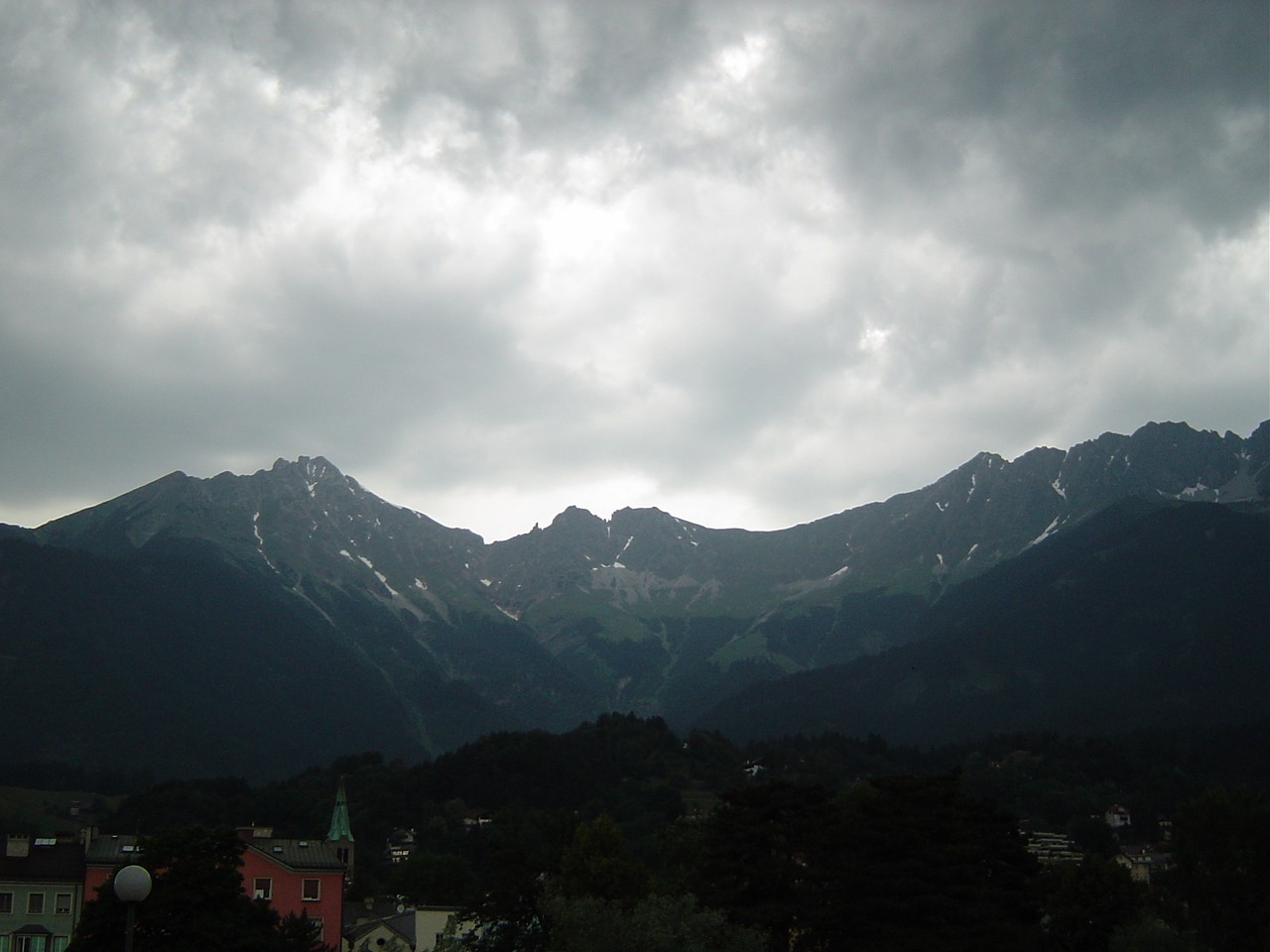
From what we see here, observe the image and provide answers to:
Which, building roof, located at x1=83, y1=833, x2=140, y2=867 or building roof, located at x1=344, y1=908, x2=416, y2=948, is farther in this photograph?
building roof, located at x1=344, y1=908, x2=416, y2=948

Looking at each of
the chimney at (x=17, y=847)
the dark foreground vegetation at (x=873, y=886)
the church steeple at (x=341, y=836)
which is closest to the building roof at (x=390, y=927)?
the dark foreground vegetation at (x=873, y=886)

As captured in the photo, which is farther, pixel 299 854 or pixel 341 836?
pixel 341 836

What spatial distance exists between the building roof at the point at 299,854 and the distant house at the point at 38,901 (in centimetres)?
1083

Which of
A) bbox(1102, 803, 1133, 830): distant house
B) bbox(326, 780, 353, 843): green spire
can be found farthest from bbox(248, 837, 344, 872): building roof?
bbox(1102, 803, 1133, 830): distant house

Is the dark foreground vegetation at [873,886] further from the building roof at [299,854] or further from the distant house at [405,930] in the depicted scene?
the building roof at [299,854]

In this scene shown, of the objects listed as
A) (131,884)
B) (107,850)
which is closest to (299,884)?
(107,850)

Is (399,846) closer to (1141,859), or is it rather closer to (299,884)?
(1141,859)

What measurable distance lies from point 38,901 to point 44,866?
254 cm

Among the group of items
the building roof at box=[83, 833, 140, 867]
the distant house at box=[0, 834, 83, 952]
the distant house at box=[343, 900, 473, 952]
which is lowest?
the distant house at box=[343, 900, 473, 952]

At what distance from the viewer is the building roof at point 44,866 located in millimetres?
77875

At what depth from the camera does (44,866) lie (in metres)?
79.6

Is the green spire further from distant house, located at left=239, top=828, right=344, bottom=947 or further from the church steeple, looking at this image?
distant house, located at left=239, top=828, right=344, bottom=947

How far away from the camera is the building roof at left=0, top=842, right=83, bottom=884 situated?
255 feet

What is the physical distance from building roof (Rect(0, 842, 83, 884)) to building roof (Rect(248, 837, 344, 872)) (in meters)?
10.5
